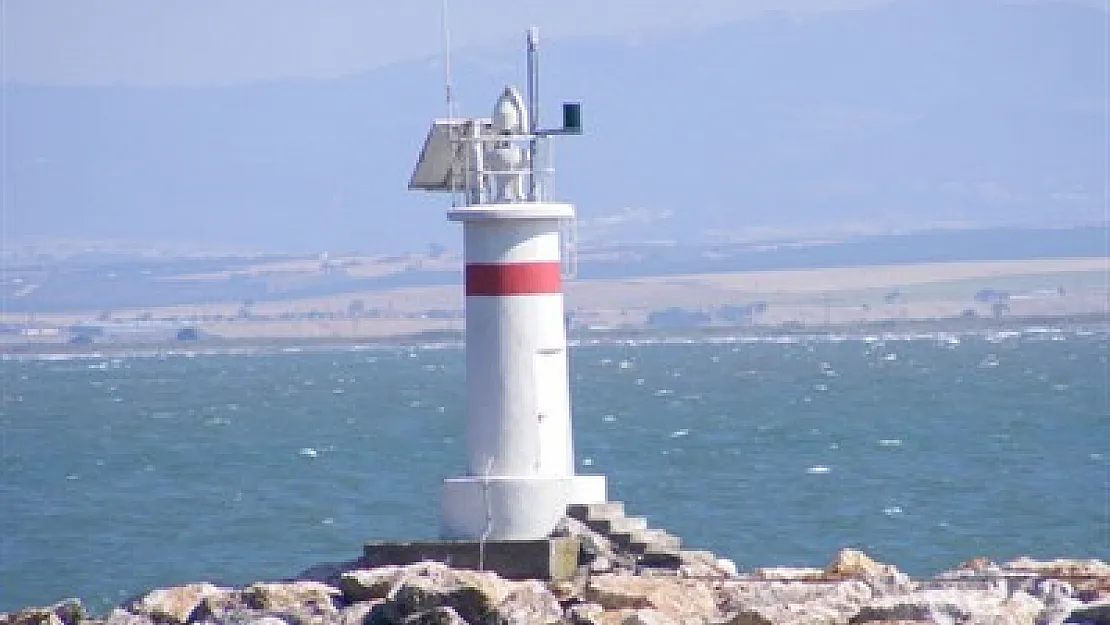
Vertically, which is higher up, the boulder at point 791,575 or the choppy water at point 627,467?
the boulder at point 791,575

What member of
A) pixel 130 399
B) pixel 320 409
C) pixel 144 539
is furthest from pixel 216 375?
pixel 144 539

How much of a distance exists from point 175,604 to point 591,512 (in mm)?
1917

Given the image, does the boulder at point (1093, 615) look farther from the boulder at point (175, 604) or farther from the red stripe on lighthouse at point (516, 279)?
the boulder at point (175, 604)

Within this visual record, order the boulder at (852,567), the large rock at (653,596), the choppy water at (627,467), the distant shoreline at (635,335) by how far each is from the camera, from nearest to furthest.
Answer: the large rock at (653,596), the boulder at (852,567), the choppy water at (627,467), the distant shoreline at (635,335)

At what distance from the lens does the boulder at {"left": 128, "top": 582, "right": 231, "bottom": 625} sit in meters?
13.8

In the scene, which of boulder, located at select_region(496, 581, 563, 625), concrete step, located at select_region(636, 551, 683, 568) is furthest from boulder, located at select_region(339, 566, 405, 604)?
concrete step, located at select_region(636, 551, 683, 568)

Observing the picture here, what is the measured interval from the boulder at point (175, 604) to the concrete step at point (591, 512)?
1600 mm

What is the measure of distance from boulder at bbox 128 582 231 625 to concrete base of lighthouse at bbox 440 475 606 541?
44.8 inches

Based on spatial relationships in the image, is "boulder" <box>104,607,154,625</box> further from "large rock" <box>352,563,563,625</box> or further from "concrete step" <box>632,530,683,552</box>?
"concrete step" <box>632,530,683,552</box>

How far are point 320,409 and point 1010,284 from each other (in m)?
128

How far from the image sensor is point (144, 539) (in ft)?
106

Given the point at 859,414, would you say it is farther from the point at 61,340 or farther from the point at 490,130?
the point at 61,340

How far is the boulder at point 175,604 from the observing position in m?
13.8

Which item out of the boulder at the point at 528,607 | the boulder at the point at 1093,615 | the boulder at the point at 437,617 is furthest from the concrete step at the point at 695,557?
the boulder at the point at 1093,615
